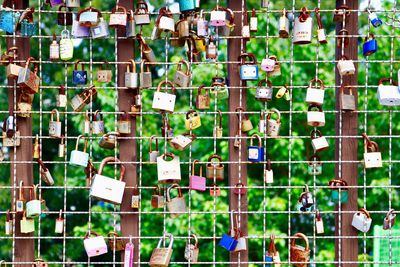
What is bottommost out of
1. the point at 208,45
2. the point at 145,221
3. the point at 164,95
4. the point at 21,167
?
the point at 145,221

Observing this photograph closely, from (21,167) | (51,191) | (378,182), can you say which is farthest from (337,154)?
(51,191)

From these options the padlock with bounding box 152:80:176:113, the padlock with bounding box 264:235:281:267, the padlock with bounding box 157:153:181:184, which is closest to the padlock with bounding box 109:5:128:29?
the padlock with bounding box 152:80:176:113

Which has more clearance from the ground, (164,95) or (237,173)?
(164,95)

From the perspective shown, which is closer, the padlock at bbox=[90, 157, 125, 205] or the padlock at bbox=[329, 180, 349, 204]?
the padlock at bbox=[90, 157, 125, 205]

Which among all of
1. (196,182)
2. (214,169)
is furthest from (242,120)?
(196,182)

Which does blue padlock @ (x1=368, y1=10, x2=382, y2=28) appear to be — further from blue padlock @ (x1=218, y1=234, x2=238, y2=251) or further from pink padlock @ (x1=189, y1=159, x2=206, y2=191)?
blue padlock @ (x1=218, y1=234, x2=238, y2=251)

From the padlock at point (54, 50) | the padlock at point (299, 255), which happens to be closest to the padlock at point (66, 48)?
the padlock at point (54, 50)

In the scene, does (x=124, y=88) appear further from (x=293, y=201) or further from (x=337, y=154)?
(x=293, y=201)
